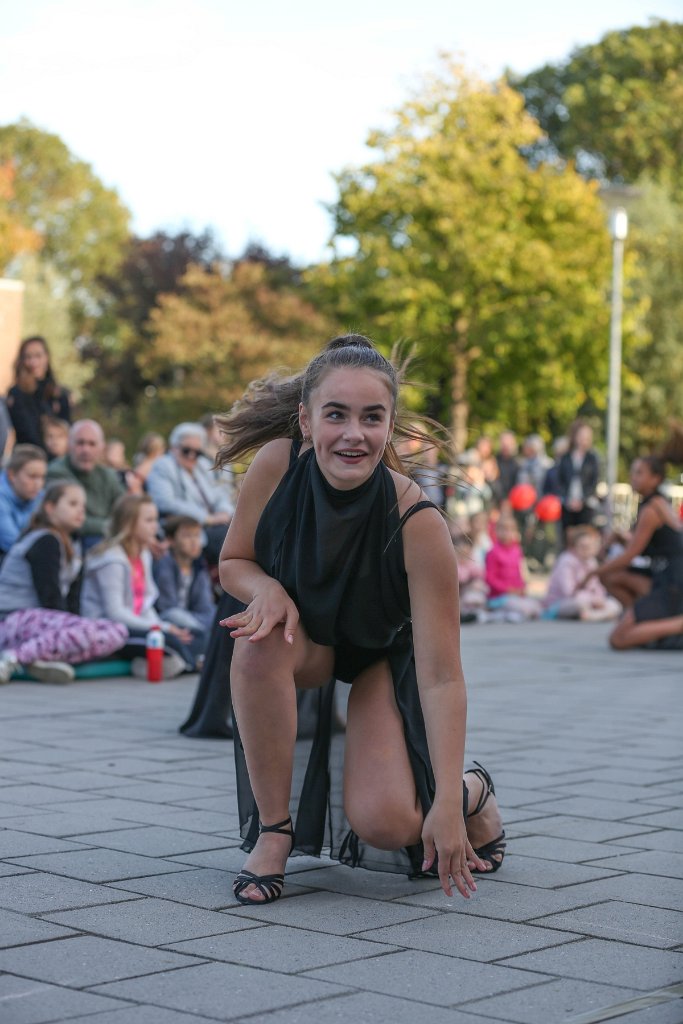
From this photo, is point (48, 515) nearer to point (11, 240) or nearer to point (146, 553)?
point (146, 553)

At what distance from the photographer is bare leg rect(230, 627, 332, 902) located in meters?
A: 4.19

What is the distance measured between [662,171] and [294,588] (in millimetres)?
45934

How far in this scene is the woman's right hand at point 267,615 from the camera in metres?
4.06

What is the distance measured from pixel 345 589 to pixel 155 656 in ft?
18.5

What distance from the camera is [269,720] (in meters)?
4.21

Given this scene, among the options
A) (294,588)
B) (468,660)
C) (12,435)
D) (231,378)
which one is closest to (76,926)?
(294,588)

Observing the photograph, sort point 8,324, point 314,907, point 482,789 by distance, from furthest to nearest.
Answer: point 8,324, point 482,789, point 314,907

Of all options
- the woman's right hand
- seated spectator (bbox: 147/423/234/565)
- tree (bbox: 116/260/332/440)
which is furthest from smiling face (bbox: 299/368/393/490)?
tree (bbox: 116/260/332/440)

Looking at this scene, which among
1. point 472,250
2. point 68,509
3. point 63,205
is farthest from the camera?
point 63,205

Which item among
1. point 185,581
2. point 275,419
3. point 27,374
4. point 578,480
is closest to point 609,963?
point 275,419

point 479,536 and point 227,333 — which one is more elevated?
point 227,333

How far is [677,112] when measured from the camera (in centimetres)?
4922

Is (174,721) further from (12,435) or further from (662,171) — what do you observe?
(662,171)

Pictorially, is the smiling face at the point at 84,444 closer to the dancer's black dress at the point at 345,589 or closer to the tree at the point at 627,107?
the dancer's black dress at the point at 345,589
